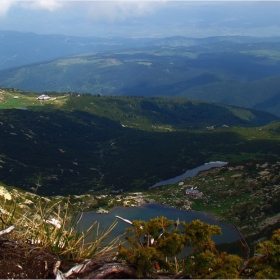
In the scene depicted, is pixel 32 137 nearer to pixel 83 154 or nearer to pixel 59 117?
pixel 83 154

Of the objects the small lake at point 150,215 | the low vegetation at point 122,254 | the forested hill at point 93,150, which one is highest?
the low vegetation at point 122,254

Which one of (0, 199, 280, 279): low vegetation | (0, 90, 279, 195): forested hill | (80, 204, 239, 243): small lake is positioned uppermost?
(0, 199, 280, 279): low vegetation

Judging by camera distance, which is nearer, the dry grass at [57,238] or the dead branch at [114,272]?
the dead branch at [114,272]

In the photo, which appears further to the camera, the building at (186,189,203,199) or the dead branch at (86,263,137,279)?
the building at (186,189,203,199)

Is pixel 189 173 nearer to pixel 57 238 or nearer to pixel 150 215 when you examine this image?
pixel 150 215

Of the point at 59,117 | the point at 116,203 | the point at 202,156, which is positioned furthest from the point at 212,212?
the point at 59,117

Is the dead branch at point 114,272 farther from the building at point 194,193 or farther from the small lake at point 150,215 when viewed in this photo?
the building at point 194,193

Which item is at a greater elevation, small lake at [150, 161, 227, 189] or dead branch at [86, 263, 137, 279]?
dead branch at [86, 263, 137, 279]

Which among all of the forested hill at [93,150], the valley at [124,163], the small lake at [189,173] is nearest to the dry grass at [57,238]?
the valley at [124,163]

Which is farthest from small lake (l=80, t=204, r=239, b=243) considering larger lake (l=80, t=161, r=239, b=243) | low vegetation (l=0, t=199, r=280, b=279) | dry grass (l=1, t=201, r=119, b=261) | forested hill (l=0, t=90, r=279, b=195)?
dry grass (l=1, t=201, r=119, b=261)

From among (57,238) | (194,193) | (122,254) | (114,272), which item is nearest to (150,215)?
(194,193)

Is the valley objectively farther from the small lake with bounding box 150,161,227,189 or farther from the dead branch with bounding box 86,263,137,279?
the dead branch with bounding box 86,263,137,279
